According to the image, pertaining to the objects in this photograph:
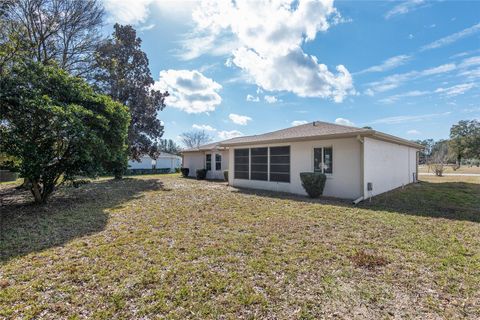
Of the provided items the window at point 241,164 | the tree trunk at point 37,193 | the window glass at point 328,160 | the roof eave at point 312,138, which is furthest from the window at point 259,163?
the tree trunk at point 37,193

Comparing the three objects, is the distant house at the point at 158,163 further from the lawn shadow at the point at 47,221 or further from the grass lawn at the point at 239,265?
the grass lawn at the point at 239,265

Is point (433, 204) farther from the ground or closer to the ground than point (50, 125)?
closer to the ground

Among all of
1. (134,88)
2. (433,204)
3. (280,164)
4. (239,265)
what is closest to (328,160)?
(280,164)

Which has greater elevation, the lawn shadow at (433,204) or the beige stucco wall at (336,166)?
the beige stucco wall at (336,166)

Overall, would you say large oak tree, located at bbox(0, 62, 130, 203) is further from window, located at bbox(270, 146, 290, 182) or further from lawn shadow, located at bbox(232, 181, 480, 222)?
lawn shadow, located at bbox(232, 181, 480, 222)

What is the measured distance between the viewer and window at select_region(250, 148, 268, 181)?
1265 cm

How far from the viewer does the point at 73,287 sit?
3123 millimetres

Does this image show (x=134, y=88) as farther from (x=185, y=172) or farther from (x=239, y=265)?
(x=239, y=265)

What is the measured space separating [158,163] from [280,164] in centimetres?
2759

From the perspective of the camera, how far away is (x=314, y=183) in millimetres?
9883

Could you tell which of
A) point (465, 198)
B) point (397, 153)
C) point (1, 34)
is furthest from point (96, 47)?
point (465, 198)

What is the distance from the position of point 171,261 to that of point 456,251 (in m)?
5.05

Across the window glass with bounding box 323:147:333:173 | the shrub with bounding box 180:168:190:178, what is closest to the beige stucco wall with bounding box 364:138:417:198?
the window glass with bounding box 323:147:333:173

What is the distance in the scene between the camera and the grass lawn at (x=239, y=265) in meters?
2.74
